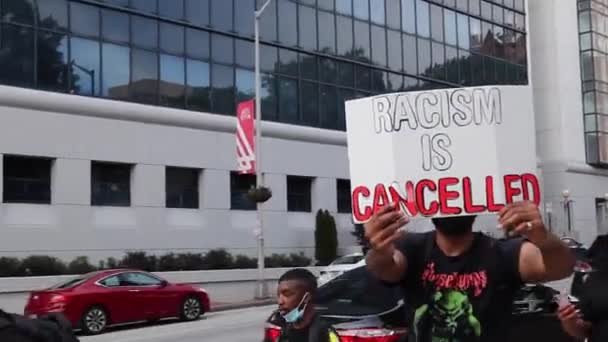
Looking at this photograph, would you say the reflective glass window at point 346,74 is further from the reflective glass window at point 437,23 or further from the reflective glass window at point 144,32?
the reflective glass window at point 144,32

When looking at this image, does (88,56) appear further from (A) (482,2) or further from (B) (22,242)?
(A) (482,2)

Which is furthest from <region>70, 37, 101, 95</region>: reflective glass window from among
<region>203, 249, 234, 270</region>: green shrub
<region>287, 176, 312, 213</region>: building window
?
<region>287, 176, 312, 213</region>: building window

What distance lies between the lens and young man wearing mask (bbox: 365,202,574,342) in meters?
3.34

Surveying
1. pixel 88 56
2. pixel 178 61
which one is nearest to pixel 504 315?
pixel 88 56

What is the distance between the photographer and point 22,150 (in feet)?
85.5

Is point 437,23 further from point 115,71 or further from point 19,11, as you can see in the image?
point 19,11

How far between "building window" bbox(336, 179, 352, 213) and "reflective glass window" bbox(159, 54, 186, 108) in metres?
9.26

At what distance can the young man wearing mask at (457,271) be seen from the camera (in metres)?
3.34

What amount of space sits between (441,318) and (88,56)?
25.9m

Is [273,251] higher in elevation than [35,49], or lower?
lower

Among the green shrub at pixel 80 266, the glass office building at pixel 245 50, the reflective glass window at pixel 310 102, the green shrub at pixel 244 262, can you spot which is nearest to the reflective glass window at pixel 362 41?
the glass office building at pixel 245 50

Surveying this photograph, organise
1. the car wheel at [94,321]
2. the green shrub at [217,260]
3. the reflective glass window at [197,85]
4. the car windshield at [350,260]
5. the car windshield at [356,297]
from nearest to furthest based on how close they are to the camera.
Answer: the car windshield at [356,297] < the car wheel at [94,321] < the car windshield at [350,260] < the green shrub at [217,260] < the reflective glass window at [197,85]

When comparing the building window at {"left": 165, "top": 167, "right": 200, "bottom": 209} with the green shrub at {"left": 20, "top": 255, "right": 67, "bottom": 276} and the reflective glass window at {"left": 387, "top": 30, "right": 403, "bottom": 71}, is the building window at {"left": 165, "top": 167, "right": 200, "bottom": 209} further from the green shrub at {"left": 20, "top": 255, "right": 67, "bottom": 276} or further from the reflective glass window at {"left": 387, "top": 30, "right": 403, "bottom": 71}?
the reflective glass window at {"left": 387, "top": 30, "right": 403, "bottom": 71}

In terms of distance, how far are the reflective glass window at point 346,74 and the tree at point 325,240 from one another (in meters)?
6.09
